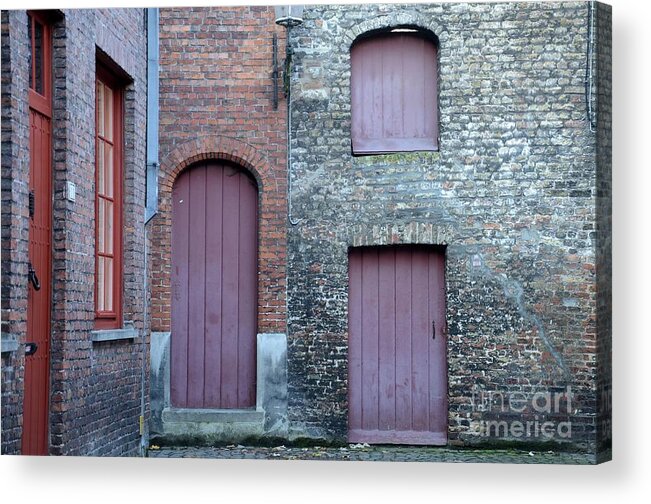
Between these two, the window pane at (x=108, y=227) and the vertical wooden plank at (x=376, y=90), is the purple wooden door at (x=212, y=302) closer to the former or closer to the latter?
the window pane at (x=108, y=227)

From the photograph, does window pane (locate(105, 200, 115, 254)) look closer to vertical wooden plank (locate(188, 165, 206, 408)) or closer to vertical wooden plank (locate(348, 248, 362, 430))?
vertical wooden plank (locate(188, 165, 206, 408))

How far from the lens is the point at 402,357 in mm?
7320

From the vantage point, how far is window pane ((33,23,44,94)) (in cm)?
642

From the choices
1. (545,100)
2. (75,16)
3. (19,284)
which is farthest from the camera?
(545,100)

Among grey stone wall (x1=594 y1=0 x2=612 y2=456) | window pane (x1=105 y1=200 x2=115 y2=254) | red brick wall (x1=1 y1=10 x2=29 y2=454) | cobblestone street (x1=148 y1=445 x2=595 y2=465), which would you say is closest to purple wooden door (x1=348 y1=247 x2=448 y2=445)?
cobblestone street (x1=148 y1=445 x2=595 y2=465)

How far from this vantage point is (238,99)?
7449mm

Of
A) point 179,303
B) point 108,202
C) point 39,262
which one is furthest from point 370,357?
point 39,262

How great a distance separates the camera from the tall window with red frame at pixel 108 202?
7.12 metres

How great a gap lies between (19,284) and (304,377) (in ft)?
6.81

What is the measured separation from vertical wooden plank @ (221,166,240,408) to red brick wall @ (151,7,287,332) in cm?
17

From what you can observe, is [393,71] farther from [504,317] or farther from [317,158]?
[504,317]

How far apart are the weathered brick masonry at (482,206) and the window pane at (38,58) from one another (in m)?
1.78

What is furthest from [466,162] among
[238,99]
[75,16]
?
[75,16]

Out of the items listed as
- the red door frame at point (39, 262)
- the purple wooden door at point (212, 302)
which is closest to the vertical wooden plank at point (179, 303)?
the purple wooden door at point (212, 302)
